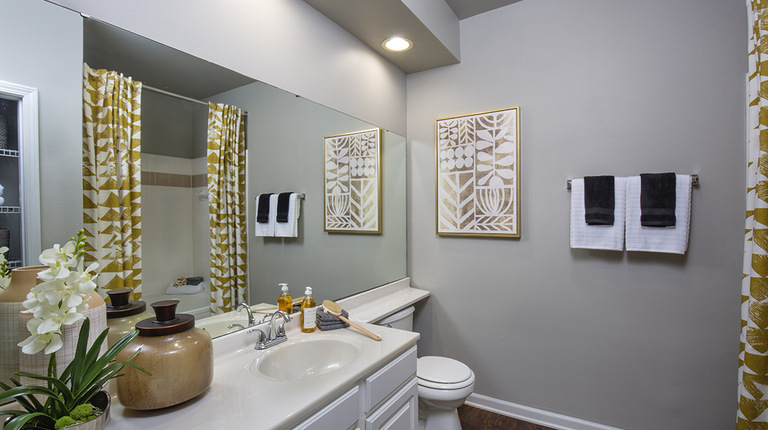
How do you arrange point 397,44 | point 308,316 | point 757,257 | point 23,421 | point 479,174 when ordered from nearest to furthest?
point 23,421 → point 757,257 → point 308,316 → point 397,44 → point 479,174

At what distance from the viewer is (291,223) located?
1744mm

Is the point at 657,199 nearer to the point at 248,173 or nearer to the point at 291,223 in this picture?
the point at 291,223

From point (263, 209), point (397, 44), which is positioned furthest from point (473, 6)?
point (263, 209)

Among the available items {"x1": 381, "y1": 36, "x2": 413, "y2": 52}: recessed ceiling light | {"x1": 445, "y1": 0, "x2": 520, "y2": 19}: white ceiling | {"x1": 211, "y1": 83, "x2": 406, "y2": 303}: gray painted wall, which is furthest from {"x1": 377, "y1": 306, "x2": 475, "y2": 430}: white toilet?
{"x1": 445, "y1": 0, "x2": 520, "y2": 19}: white ceiling

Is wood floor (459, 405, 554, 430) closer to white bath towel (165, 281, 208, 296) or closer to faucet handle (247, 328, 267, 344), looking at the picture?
faucet handle (247, 328, 267, 344)

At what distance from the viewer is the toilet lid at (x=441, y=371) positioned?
1.84 m

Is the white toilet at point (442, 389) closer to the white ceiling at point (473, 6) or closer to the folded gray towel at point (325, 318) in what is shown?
the folded gray towel at point (325, 318)

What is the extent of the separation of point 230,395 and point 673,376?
2175 mm

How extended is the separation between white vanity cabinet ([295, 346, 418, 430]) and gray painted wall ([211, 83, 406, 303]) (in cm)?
62

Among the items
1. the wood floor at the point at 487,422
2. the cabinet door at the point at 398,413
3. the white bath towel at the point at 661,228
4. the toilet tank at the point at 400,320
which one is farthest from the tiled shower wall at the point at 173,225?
the white bath towel at the point at 661,228

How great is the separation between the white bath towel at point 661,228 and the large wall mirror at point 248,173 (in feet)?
4.61

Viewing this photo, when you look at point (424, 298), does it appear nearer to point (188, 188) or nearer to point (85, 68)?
point (188, 188)

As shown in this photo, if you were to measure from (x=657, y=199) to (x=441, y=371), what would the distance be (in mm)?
1432

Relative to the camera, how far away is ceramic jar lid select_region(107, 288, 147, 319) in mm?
994
